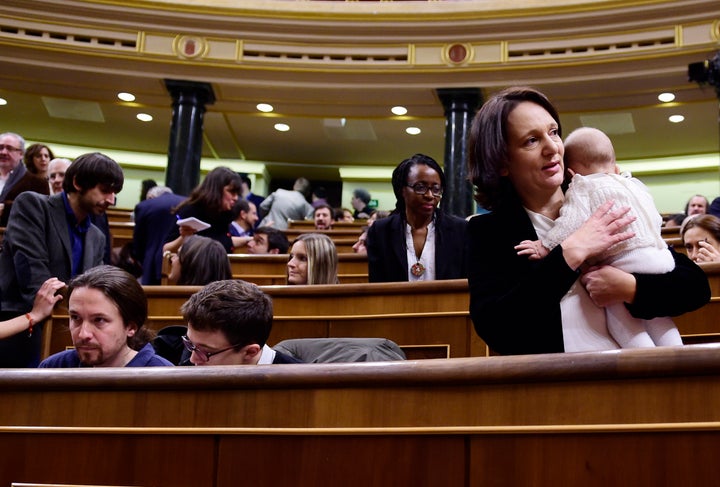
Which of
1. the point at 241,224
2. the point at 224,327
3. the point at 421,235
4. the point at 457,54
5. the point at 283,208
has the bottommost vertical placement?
the point at 224,327

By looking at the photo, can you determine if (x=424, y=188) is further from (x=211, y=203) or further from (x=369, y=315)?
(x=211, y=203)

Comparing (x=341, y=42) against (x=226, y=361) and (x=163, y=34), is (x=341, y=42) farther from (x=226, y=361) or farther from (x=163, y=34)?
(x=226, y=361)

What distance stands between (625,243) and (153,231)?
314 cm

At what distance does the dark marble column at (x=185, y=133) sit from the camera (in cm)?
729

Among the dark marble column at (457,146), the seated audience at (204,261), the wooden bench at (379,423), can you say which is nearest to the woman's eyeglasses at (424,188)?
the seated audience at (204,261)

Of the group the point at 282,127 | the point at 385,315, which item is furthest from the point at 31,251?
the point at 282,127

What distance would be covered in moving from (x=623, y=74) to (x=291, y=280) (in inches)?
189

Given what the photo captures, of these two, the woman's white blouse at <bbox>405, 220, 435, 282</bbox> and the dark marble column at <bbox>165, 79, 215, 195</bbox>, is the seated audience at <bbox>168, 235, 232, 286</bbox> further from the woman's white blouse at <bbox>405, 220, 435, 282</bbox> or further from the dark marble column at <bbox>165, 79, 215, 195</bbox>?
the dark marble column at <bbox>165, 79, 215, 195</bbox>

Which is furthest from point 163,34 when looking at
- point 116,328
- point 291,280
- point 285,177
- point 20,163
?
point 116,328

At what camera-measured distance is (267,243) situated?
4.95m

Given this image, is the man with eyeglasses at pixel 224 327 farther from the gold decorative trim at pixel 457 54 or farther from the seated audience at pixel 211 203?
the gold decorative trim at pixel 457 54

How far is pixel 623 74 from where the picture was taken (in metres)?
7.00

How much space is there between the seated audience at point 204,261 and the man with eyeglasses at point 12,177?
1726mm

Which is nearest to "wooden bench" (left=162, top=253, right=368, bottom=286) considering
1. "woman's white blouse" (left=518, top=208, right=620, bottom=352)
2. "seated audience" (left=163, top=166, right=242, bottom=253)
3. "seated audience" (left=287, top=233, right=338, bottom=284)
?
"seated audience" (left=163, top=166, right=242, bottom=253)
